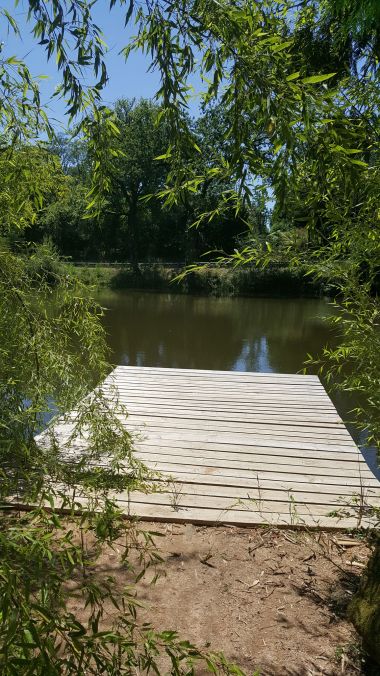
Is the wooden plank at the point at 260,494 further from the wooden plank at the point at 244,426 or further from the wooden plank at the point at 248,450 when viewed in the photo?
the wooden plank at the point at 244,426

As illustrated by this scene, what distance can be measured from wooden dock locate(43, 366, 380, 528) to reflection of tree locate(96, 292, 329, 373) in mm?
2901

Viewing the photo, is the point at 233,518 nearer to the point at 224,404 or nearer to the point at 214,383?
the point at 224,404

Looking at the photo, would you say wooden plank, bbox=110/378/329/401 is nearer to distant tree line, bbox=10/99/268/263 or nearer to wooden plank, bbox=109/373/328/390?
wooden plank, bbox=109/373/328/390

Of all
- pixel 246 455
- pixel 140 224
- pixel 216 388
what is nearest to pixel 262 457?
pixel 246 455

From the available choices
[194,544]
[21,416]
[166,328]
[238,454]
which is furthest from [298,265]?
[166,328]

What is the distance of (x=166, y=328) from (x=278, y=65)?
39.4 ft

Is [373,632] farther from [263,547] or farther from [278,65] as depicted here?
[278,65]

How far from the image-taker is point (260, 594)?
7.45ft

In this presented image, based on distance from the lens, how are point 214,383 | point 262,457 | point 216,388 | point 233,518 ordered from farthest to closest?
point 214,383, point 216,388, point 262,457, point 233,518

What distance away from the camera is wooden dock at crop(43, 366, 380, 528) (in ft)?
9.30

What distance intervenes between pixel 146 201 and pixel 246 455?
6.53 ft

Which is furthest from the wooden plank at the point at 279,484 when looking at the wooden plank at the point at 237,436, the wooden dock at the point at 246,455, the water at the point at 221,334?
the water at the point at 221,334

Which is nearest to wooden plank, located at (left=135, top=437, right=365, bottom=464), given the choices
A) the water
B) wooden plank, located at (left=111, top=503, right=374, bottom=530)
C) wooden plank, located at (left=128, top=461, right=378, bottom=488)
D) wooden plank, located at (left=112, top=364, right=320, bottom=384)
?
wooden plank, located at (left=128, top=461, right=378, bottom=488)

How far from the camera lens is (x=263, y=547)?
2566 millimetres
